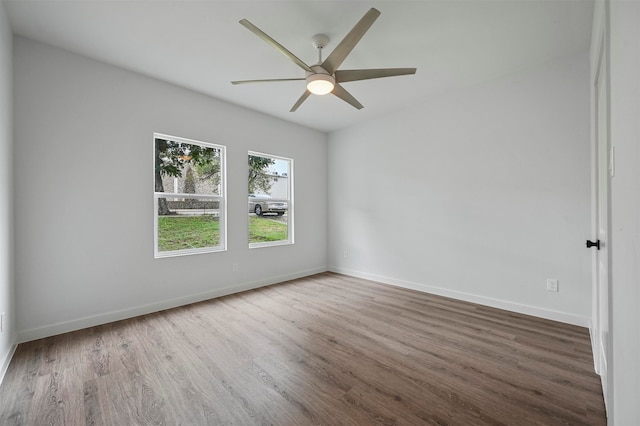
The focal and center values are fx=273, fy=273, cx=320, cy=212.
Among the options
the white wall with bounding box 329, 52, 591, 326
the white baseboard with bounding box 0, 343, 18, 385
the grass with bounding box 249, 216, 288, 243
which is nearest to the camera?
the white baseboard with bounding box 0, 343, 18, 385

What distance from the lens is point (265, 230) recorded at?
14.8ft

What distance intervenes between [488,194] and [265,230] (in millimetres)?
3247

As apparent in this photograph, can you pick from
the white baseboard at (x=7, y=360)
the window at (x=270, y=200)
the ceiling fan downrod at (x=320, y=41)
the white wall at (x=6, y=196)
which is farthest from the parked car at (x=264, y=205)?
the white baseboard at (x=7, y=360)

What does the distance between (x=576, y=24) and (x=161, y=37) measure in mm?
3647

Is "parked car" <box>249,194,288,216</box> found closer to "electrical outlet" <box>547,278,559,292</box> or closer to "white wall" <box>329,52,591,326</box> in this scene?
"white wall" <box>329,52,591,326</box>

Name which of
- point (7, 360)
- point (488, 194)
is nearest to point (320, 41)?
point (488, 194)

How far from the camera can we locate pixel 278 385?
74.2 inches

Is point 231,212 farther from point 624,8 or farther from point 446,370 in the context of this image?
point 624,8

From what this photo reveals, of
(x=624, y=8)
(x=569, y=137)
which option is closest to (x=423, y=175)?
(x=569, y=137)

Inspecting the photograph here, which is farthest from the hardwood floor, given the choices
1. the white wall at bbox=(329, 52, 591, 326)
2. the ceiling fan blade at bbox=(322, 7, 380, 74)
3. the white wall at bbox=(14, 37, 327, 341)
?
the ceiling fan blade at bbox=(322, 7, 380, 74)

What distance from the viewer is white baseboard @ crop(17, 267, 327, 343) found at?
8.39ft

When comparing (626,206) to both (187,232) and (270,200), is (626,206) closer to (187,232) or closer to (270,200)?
(187,232)

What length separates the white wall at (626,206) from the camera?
81cm

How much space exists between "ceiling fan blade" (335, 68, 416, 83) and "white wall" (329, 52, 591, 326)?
1803 mm
